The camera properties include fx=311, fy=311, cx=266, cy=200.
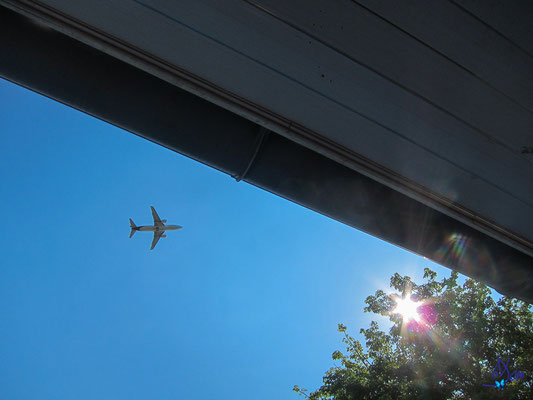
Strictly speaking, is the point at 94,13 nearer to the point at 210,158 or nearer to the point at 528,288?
the point at 210,158

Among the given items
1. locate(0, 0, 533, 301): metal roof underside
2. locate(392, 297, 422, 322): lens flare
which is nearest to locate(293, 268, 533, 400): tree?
locate(392, 297, 422, 322): lens flare

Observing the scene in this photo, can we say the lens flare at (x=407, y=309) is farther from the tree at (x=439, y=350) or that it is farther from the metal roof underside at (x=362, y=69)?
the metal roof underside at (x=362, y=69)

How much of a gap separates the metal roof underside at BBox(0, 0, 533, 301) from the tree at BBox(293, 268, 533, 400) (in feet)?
44.1

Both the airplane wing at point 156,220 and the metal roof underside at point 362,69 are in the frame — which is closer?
the metal roof underside at point 362,69

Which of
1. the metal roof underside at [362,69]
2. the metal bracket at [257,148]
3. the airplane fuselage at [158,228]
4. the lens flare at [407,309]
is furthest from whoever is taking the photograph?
the airplane fuselage at [158,228]

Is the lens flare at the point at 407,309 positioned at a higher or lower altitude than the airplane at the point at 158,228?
lower

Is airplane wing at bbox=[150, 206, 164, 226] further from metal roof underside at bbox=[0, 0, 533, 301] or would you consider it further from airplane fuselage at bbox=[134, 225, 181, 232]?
metal roof underside at bbox=[0, 0, 533, 301]

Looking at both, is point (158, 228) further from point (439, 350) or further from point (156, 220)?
point (439, 350)

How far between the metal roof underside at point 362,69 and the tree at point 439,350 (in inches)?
529

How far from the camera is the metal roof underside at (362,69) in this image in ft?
6.10

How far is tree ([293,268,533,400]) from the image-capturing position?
13.0m

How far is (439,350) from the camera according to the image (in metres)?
14.0

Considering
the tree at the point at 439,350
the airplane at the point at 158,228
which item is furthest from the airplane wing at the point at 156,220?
the tree at the point at 439,350

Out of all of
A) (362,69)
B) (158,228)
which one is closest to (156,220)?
(158,228)
